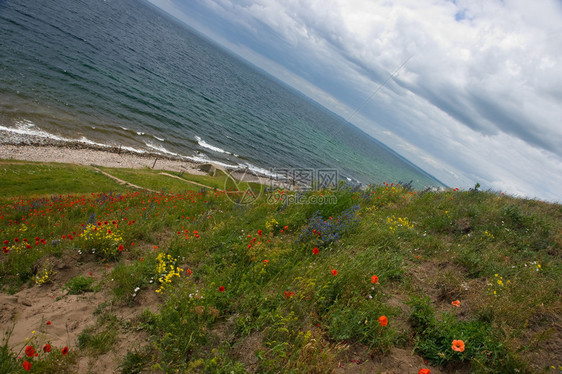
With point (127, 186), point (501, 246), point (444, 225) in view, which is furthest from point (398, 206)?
point (127, 186)

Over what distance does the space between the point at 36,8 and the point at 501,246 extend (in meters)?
83.4

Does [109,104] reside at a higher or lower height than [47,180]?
higher

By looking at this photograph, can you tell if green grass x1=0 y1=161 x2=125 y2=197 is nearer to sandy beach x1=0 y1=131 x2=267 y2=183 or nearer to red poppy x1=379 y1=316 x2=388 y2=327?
sandy beach x1=0 y1=131 x2=267 y2=183

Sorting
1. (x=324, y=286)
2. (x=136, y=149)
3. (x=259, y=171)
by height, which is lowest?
(x=136, y=149)

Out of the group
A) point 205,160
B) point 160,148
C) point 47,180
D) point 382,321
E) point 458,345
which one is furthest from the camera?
point 205,160

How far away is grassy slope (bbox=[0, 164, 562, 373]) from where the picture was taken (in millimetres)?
3352

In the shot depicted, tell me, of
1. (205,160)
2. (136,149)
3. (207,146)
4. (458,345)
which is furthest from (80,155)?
(458,345)

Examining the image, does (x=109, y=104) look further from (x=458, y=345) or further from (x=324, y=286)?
(x=458, y=345)

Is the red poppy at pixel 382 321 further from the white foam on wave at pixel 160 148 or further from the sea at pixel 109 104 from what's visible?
the white foam on wave at pixel 160 148

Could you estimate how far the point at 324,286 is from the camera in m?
4.09

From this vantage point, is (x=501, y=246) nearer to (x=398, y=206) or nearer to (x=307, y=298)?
(x=398, y=206)

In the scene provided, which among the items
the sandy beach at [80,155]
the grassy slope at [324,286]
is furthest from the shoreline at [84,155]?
the grassy slope at [324,286]

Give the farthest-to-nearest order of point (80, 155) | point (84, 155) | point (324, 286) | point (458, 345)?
1. point (84, 155)
2. point (80, 155)
3. point (324, 286)
4. point (458, 345)

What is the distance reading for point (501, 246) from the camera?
20.6ft
